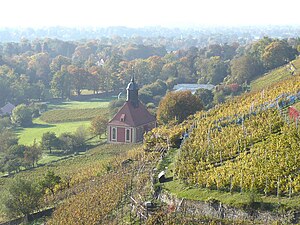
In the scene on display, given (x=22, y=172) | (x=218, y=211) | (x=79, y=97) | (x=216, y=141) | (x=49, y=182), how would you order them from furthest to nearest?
(x=79, y=97), (x=22, y=172), (x=49, y=182), (x=216, y=141), (x=218, y=211)

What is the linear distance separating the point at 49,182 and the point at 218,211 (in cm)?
1040

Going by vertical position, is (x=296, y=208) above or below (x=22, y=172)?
above

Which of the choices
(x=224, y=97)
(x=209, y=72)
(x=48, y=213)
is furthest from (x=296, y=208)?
(x=209, y=72)

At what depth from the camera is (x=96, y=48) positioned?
123 metres

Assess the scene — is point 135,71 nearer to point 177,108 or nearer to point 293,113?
point 177,108

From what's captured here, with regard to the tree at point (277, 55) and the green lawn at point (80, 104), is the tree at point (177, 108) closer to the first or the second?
the tree at point (277, 55)

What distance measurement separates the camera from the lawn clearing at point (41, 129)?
43.2 meters

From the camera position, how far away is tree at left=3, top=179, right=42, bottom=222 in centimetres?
1978

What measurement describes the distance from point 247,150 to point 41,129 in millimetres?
32253

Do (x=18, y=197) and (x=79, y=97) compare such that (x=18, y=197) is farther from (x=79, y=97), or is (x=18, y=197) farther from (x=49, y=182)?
(x=79, y=97)

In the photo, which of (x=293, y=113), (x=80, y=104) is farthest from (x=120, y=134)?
(x=80, y=104)

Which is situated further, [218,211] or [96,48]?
[96,48]

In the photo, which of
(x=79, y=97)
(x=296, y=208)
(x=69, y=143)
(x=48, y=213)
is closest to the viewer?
(x=296, y=208)

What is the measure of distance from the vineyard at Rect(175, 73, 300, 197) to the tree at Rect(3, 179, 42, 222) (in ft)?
21.2
